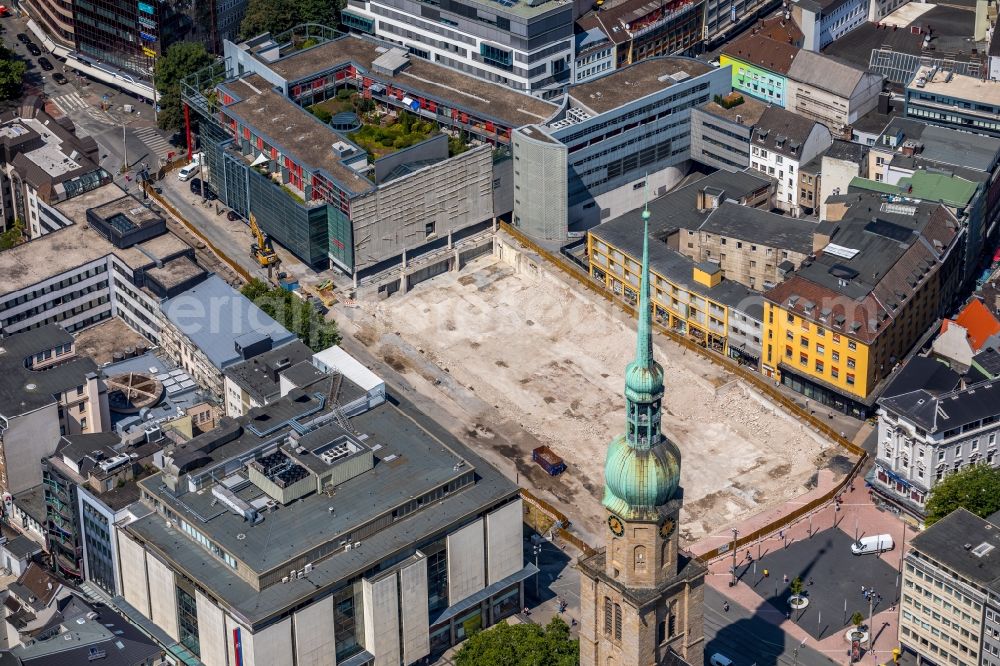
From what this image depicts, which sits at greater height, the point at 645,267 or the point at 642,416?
the point at 645,267
